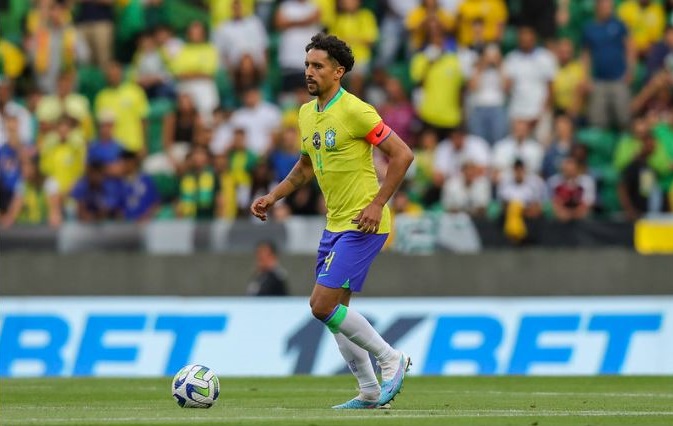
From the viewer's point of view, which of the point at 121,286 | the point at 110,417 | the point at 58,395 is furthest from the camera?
the point at 121,286

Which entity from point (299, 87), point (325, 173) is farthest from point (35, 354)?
point (325, 173)

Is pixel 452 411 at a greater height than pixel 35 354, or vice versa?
pixel 452 411

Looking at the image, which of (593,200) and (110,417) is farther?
(593,200)

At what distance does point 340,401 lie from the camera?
1269 cm

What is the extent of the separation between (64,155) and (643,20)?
9.05m

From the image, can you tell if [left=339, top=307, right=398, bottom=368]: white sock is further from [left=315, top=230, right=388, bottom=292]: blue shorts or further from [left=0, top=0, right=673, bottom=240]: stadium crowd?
[left=0, top=0, right=673, bottom=240]: stadium crowd

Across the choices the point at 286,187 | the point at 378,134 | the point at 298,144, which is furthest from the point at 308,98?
the point at 378,134

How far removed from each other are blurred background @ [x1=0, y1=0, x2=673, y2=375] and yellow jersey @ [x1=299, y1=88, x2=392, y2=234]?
24.6 ft

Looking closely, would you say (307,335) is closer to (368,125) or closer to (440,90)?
(440,90)

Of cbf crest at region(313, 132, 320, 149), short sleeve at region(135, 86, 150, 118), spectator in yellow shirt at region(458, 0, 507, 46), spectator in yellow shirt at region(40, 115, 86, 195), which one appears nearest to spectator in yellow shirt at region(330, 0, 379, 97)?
spectator in yellow shirt at region(458, 0, 507, 46)

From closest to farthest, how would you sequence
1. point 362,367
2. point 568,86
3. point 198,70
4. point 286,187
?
point 362,367 → point 286,187 → point 568,86 → point 198,70

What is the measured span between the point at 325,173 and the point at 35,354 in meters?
8.48

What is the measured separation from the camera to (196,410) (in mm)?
11133

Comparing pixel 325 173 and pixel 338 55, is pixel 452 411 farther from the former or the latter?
pixel 338 55
